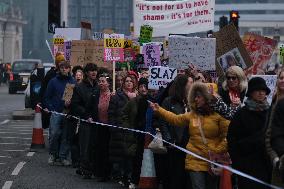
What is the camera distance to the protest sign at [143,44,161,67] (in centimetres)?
1772

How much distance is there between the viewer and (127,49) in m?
20.5

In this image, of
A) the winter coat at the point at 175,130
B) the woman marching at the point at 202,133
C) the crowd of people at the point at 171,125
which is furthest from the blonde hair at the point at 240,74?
the woman marching at the point at 202,133

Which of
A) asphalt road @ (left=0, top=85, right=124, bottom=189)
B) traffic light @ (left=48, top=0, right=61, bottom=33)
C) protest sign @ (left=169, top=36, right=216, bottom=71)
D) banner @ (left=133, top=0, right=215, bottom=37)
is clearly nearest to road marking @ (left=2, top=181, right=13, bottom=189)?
asphalt road @ (left=0, top=85, right=124, bottom=189)

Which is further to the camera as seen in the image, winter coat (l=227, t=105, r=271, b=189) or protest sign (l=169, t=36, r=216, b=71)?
protest sign (l=169, t=36, r=216, b=71)

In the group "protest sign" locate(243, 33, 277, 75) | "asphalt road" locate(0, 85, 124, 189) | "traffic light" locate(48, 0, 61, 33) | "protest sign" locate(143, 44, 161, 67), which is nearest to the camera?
"asphalt road" locate(0, 85, 124, 189)

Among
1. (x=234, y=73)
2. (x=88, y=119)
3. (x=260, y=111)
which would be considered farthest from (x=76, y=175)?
(x=260, y=111)

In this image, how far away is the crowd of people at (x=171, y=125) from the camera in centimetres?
864

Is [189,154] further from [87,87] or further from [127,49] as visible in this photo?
[127,49]

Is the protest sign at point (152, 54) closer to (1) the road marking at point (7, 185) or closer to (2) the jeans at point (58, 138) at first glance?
(2) the jeans at point (58, 138)

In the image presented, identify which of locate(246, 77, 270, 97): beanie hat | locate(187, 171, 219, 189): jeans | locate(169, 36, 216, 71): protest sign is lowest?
locate(187, 171, 219, 189): jeans

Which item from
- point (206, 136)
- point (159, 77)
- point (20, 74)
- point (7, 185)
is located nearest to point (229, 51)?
point (159, 77)

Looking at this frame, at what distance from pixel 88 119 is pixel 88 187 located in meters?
1.43

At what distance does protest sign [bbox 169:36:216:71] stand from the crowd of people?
713 millimetres

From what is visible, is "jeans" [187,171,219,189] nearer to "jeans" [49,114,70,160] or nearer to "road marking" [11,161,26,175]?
"road marking" [11,161,26,175]
